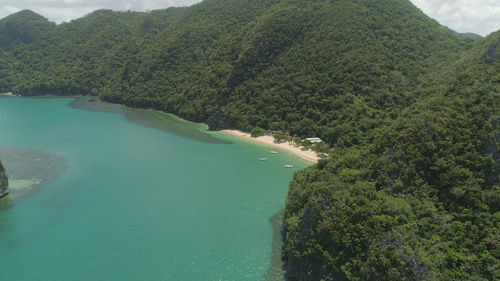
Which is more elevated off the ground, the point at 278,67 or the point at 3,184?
the point at 278,67

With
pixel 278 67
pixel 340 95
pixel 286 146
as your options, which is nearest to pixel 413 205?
pixel 286 146

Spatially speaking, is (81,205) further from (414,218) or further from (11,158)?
(414,218)

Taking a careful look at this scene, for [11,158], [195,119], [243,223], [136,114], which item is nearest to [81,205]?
[243,223]

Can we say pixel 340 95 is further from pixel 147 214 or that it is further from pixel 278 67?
pixel 147 214

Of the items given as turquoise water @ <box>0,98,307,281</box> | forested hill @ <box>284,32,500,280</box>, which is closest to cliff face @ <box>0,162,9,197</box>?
turquoise water @ <box>0,98,307,281</box>

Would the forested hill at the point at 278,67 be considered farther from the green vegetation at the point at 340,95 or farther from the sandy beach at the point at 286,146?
the sandy beach at the point at 286,146

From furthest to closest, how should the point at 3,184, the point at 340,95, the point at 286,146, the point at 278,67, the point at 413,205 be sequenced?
1. the point at 278,67
2. the point at 340,95
3. the point at 286,146
4. the point at 3,184
5. the point at 413,205

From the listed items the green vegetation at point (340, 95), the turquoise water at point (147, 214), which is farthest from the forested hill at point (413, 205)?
the turquoise water at point (147, 214)

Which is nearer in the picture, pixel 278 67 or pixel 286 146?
pixel 286 146
